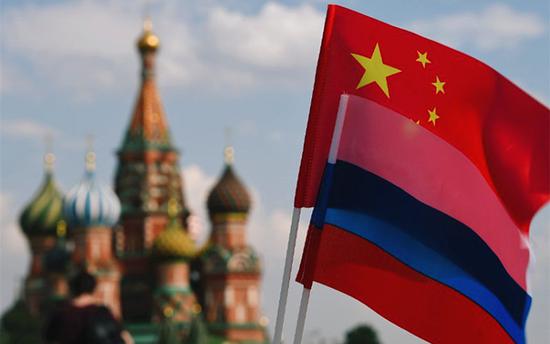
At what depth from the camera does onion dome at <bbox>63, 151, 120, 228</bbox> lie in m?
58.9

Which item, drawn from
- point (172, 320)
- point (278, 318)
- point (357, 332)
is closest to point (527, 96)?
point (278, 318)

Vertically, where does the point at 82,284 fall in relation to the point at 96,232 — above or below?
below

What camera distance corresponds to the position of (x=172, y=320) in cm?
5966

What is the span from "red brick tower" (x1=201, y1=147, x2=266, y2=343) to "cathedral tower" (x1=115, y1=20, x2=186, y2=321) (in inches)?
79.9

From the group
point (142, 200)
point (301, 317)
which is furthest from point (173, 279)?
point (301, 317)

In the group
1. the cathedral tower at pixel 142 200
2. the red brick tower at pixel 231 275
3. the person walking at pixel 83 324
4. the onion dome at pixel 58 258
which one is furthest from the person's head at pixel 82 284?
the onion dome at pixel 58 258

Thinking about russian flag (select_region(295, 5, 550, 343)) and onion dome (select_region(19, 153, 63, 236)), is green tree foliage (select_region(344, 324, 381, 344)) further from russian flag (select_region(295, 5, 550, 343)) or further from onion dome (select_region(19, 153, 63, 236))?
russian flag (select_region(295, 5, 550, 343))

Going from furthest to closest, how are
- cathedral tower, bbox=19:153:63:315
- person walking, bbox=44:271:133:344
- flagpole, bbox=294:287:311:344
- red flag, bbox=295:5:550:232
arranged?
cathedral tower, bbox=19:153:63:315
red flag, bbox=295:5:550:232
flagpole, bbox=294:287:311:344
person walking, bbox=44:271:133:344

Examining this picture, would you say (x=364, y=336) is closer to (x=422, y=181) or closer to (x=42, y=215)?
(x=42, y=215)

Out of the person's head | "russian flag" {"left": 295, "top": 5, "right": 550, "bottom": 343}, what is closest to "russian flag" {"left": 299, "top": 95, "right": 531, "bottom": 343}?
"russian flag" {"left": 295, "top": 5, "right": 550, "bottom": 343}

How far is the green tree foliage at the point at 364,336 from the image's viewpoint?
228 ft

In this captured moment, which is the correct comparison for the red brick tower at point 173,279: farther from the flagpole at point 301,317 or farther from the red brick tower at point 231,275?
the flagpole at point 301,317

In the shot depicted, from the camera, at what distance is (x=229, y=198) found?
202 feet

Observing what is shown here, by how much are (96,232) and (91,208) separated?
997mm
